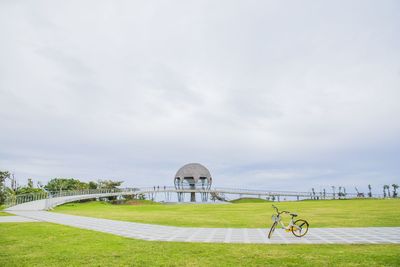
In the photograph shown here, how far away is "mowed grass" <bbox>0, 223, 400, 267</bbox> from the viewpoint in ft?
28.3

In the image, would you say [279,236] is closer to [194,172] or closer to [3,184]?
[3,184]

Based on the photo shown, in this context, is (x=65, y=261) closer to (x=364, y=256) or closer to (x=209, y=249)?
(x=209, y=249)

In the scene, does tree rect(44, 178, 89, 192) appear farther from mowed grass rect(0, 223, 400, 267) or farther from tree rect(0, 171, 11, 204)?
mowed grass rect(0, 223, 400, 267)

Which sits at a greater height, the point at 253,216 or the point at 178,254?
the point at 178,254

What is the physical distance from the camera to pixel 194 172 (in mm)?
69625

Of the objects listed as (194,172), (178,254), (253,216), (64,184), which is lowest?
(253,216)

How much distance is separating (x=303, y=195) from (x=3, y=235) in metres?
66.4

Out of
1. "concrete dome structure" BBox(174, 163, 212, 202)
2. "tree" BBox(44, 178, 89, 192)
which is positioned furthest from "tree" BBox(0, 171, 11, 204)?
"concrete dome structure" BBox(174, 163, 212, 202)

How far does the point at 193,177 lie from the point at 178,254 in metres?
60.2

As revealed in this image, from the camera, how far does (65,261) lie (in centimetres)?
904

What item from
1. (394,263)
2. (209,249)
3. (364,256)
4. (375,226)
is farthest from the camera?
(375,226)

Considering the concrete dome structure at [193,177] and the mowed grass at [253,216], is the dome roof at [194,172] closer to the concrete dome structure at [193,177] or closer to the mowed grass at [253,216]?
the concrete dome structure at [193,177]

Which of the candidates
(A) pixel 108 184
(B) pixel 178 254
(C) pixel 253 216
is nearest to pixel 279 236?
(B) pixel 178 254

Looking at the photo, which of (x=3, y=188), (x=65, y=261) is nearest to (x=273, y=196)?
(x=3, y=188)
